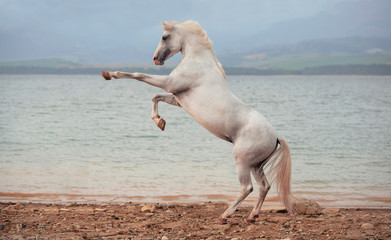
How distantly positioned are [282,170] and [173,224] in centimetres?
144

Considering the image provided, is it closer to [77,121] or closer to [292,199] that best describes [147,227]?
[292,199]

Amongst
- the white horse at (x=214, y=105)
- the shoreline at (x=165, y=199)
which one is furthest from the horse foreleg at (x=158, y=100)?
the shoreline at (x=165, y=199)

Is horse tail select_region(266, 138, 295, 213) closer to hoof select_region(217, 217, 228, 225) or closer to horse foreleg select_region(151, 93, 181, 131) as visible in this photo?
hoof select_region(217, 217, 228, 225)

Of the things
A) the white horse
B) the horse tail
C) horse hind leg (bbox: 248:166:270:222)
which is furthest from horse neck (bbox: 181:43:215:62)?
horse hind leg (bbox: 248:166:270:222)

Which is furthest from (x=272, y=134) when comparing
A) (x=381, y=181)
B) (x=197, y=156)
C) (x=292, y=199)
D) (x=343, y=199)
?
(x=197, y=156)

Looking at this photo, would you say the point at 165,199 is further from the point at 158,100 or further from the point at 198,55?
the point at 198,55

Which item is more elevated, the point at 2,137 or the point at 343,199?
the point at 343,199

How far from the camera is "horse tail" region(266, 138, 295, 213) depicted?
585 centimetres

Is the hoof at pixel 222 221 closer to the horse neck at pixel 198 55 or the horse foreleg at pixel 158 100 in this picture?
the horse foreleg at pixel 158 100

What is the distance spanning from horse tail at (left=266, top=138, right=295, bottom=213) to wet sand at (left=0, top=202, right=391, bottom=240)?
0.32 metres

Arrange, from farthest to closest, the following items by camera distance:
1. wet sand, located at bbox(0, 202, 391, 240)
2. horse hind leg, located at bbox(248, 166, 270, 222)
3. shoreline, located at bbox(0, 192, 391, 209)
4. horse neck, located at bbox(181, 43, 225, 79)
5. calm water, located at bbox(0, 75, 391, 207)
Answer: calm water, located at bbox(0, 75, 391, 207)
shoreline, located at bbox(0, 192, 391, 209)
horse hind leg, located at bbox(248, 166, 270, 222)
horse neck, located at bbox(181, 43, 225, 79)
wet sand, located at bbox(0, 202, 391, 240)

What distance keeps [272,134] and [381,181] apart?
565 cm

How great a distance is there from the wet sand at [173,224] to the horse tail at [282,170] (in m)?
0.32

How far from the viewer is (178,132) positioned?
20.5 metres
